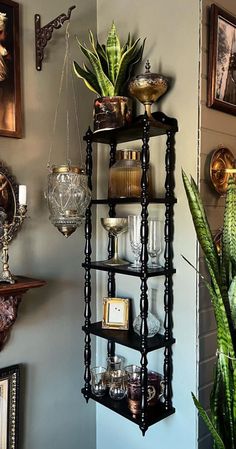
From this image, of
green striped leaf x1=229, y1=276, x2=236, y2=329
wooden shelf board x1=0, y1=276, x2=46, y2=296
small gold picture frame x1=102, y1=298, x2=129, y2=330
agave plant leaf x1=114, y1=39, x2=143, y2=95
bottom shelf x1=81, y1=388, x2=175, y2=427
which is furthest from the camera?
small gold picture frame x1=102, y1=298, x2=129, y2=330

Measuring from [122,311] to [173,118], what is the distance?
2.87ft

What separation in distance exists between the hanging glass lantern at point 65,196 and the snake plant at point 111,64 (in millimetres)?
411

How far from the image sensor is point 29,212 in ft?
5.49

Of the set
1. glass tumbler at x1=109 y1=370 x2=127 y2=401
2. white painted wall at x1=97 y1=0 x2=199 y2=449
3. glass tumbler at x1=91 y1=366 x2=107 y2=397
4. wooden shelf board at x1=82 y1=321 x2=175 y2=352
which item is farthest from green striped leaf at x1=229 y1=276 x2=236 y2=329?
glass tumbler at x1=91 y1=366 x2=107 y2=397

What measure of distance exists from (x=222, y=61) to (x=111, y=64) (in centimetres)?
47

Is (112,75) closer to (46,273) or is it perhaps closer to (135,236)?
(135,236)

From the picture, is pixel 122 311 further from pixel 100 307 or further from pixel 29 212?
pixel 29 212

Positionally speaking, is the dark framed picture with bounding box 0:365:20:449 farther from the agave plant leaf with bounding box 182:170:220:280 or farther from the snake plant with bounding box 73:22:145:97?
the snake plant with bounding box 73:22:145:97

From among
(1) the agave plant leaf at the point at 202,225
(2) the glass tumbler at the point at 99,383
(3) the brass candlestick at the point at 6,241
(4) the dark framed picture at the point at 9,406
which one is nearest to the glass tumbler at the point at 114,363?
(2) the glass tumbler at the point at 99,383

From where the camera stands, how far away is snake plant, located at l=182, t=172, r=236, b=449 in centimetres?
129

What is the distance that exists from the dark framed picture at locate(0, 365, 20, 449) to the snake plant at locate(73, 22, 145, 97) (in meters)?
1.27

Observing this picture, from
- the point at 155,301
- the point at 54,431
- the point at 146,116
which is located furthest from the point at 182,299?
the point at 54,431

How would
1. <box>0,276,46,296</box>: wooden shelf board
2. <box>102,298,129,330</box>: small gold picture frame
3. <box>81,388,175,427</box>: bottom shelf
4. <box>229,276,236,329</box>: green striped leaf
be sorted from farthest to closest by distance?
<box>102,298,129,330</box>: small gold picture frame
<box>81,388,175,427</box>: bottom shelf
<box>0,276,46,296</box>: wooden shelf board
<box>229,276,236,329</box>: green striped leaf

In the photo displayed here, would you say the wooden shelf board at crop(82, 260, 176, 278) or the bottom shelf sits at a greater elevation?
the wooden shelf board at crop(82, 260, 176, 278)
